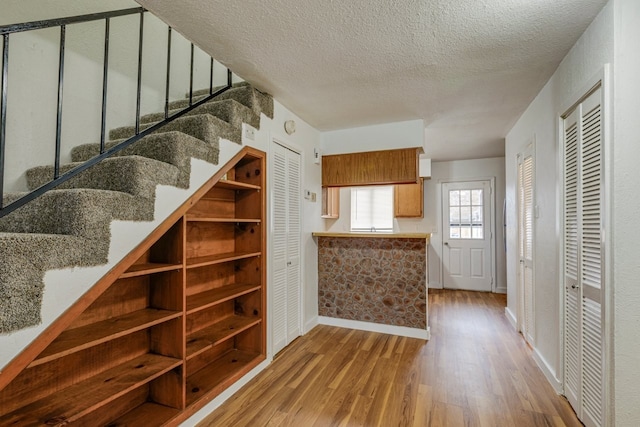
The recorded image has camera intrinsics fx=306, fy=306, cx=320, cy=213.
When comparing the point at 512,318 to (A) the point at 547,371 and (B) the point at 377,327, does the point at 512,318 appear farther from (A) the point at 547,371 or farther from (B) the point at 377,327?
(B) the point at 377,327

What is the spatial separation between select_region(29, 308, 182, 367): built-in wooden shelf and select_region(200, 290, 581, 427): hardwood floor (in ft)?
2.57

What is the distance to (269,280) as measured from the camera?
2.81m

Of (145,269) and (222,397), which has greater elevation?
(145,269)

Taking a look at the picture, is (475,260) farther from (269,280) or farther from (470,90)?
(269,280)

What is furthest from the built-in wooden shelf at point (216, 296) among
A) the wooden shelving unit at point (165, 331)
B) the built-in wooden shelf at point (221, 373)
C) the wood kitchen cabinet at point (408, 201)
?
the wood kitchen cabinet at point (408, 201)

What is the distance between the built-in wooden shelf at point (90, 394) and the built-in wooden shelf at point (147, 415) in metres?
0.30

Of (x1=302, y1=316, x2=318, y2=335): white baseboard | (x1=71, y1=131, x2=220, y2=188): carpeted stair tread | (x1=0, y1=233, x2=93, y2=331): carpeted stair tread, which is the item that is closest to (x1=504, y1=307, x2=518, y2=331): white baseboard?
(x1=302, y1=316, x2=318, y2=335): white baseboard

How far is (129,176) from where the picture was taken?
156 cm

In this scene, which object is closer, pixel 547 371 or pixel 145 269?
pixel 145 269

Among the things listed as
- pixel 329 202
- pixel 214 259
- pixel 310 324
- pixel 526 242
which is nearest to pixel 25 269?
pixel 214 259

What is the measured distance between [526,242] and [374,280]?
1.63 metres

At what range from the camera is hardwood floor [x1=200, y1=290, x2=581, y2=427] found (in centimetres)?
200

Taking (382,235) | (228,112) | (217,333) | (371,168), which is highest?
(228,112)

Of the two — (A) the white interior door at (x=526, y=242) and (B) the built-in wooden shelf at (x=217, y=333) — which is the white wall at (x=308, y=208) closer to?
(B) the built-in wooden shelf at (x=217, y=333)
